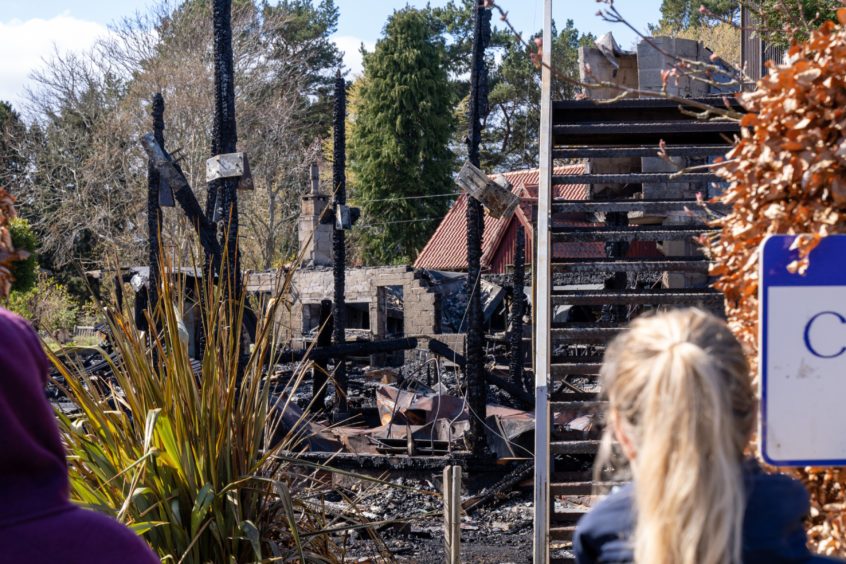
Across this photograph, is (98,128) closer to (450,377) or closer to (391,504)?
(450,377)

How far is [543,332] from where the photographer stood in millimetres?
5984

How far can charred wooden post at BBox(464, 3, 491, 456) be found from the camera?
10758mm

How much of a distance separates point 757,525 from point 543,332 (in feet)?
14.3

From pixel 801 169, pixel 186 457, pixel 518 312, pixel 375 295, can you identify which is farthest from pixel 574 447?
pixel 375 295

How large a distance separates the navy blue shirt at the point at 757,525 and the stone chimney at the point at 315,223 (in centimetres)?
2120

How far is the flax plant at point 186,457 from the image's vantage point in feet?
13.0

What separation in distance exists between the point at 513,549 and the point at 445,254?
2941 centimetres

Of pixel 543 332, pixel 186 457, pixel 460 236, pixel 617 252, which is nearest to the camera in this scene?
pixel 186 457

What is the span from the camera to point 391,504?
32.3 feet

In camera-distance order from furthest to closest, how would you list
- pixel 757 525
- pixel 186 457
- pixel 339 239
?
pixel 339 239
pixel 186 457
pixel 757 525

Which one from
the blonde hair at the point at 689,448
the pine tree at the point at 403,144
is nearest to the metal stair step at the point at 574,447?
the blonde hair at the point at 689,448

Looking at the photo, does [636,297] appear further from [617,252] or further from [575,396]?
[617,252]

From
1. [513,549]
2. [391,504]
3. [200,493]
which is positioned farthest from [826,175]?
[391,504]

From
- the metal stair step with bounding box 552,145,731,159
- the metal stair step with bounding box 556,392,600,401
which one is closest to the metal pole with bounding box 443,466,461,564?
the metal stair step with bounding box 556,392,600,401
